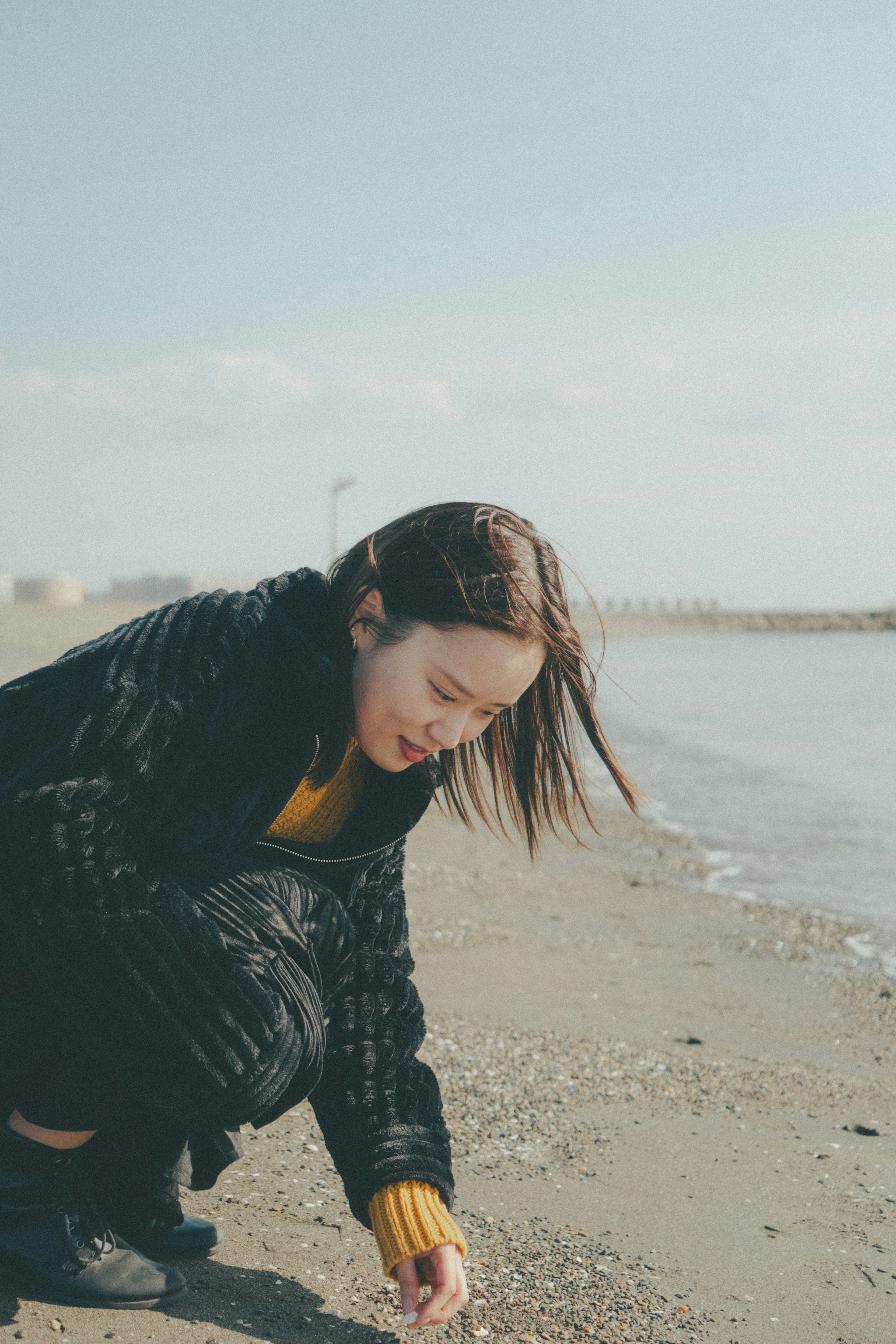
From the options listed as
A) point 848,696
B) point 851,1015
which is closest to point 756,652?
point 848,696

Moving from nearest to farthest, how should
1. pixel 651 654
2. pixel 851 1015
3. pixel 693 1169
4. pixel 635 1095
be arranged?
pixel 693 1169, pixel 635 1095, pixel 851 1015, pixel 651 654

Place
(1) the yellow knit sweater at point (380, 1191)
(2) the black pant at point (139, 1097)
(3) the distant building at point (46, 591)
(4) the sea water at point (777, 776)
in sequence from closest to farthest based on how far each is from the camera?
(2) the black pant at point (139, 1097)
(1) the yellow knit sweater at point (380, 1191)
(4) the sea water at point (777, 776)
(3) the distant building at point (46, 591)

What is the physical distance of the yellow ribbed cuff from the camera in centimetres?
175

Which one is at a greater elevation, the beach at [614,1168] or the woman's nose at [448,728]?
the woman's nose at [448,728]

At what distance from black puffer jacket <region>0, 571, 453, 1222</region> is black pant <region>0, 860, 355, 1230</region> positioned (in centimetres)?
3

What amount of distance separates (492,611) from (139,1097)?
3.01 feet

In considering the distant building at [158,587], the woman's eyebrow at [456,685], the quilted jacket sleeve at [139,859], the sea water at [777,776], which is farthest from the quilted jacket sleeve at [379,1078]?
the distant building at [158,587]

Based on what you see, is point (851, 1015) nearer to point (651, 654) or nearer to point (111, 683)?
point (111, 683)

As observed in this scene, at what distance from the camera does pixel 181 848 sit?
5.61 feet

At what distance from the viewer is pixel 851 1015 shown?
4027 millimetres

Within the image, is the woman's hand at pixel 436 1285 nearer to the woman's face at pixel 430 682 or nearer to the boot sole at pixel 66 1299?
the boot sole at pixel 66 1299

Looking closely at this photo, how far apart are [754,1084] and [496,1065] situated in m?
0.79

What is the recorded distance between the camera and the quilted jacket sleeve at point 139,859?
1546 millimetres

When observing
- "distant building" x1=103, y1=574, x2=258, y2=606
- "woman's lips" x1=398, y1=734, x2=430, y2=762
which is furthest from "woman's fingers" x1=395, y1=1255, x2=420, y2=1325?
"distant building" x1=103, y1=574, x2=258, y2=606
